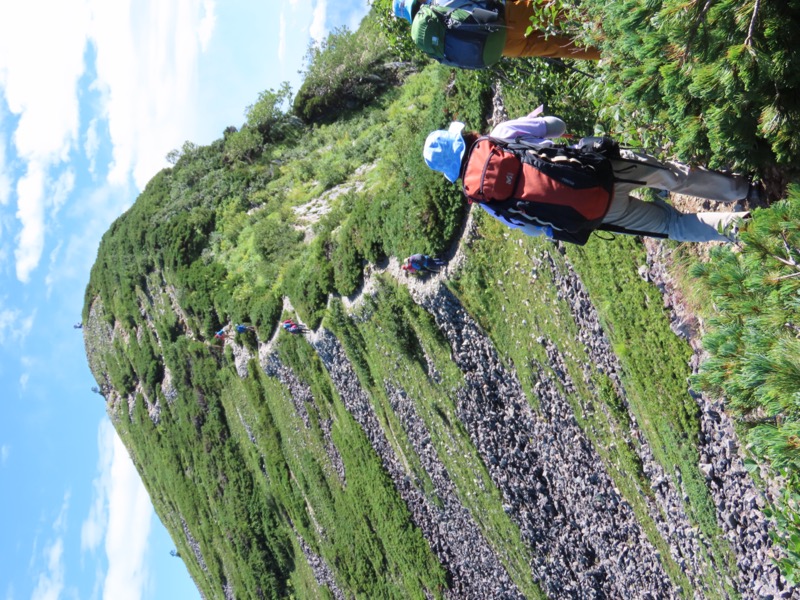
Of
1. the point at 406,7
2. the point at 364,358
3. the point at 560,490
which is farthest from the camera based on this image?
the point at 364,358

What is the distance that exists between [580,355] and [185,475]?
2305 cm

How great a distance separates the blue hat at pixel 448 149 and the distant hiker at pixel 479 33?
112 cm

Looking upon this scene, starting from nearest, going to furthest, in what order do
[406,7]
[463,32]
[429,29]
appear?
1. [463,32]
2. [429,29]
3. [406,7]

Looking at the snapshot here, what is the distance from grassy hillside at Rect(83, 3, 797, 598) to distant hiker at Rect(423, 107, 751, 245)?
0.52 metres

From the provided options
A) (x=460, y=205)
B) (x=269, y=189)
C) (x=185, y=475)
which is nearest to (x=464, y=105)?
(x=460, y=205)

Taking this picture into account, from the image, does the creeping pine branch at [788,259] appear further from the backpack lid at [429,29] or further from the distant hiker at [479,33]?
the backpack lid at [429,29]

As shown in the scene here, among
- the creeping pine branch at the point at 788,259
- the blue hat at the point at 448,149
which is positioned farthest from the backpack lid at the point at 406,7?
the creeping pine branch at the point at 788,259

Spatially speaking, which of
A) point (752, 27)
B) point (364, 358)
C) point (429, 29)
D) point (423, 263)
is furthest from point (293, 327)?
point (752, 27)

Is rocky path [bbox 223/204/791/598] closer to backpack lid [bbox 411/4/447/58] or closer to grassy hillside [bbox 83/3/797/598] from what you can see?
grassy hillside [bbox 83/3/797/598]

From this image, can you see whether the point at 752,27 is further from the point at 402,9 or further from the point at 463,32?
the point at 402,9

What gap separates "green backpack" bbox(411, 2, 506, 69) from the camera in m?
6.06

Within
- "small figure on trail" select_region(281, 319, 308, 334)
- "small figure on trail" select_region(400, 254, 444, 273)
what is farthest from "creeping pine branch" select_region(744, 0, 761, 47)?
"small figure on trail" select_region(281, 319, 308, 334)

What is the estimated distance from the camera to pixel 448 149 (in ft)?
18.6

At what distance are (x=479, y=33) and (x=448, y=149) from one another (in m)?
1.40
